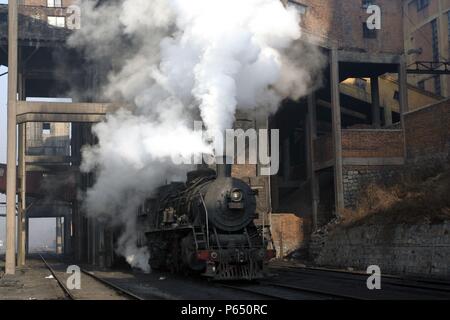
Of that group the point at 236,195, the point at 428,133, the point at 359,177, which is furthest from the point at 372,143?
the point at 236,195

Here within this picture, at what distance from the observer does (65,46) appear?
25.7m

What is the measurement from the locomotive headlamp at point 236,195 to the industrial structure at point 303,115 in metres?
3.77

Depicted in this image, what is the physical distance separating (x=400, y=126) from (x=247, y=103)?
9673 millimetres

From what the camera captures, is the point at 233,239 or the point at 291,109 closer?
the point at 233,239

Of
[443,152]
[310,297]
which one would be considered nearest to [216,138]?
[310,297]

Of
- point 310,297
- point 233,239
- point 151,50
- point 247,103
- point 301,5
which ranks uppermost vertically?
point 301,5

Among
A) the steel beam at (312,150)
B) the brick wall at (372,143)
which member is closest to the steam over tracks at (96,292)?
the steel beam at (312,150)

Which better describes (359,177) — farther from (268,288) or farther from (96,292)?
(96,292)

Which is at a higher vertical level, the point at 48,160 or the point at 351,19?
the point at 351,19

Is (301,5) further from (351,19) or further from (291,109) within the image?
(291,109)

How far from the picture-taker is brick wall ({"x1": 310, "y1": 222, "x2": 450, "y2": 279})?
13938 millimetres

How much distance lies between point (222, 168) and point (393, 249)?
19.0ft

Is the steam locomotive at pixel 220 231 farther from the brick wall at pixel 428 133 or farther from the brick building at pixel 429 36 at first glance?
the brick building at pixel 429 36

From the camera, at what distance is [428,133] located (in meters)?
21.6
